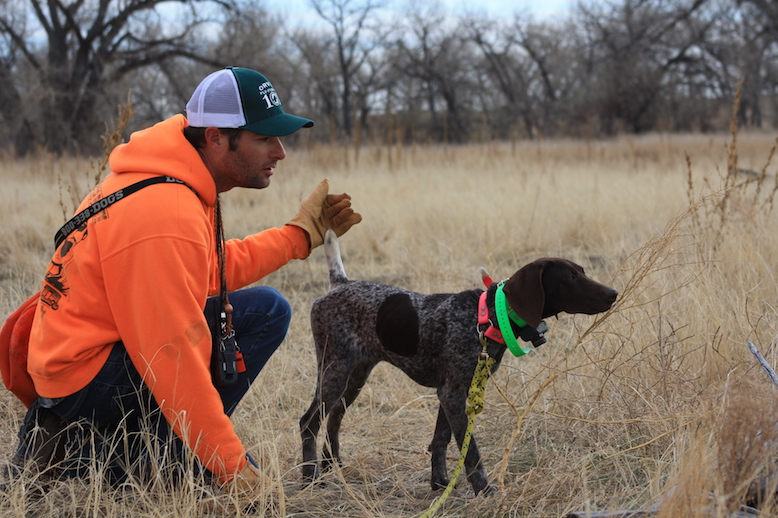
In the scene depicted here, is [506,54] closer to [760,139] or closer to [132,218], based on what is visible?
[760,139]

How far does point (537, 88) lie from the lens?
34.8 metres

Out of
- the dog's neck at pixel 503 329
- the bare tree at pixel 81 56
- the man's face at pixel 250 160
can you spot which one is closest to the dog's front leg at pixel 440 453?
the dog's neck at pixel 503 329

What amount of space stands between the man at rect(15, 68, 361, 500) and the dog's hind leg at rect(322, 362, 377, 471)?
22.3 inches

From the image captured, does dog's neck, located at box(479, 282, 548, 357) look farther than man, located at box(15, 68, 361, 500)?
Yes

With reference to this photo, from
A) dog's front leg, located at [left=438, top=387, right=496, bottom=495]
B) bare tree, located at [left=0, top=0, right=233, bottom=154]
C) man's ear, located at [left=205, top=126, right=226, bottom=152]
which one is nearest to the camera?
man's ear, located at [left=205, top=126, right=226, bottom=152]

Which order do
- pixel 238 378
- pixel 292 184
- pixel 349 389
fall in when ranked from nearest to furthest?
1. pixel 238 378
2. pixel 349 389
3. pixel 292 184

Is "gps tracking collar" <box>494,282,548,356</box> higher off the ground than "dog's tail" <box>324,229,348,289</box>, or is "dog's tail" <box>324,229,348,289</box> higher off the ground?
"dog's tail" <box>324,229,348,289</box>

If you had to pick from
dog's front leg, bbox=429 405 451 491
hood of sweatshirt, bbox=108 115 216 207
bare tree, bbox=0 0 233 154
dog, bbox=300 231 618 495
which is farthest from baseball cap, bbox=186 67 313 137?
bare tree, bbox=0 0 233 154

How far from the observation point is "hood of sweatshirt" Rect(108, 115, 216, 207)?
8.37ft

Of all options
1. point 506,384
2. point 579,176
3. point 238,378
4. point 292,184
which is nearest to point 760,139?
point 579,176

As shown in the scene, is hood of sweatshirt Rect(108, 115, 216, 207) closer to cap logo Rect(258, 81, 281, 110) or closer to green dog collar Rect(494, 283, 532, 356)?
cap logo Rect(258, 81, 281, 110)

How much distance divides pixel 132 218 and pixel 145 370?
52 centimetres

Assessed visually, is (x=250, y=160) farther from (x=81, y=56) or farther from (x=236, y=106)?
(x=81, y=56)

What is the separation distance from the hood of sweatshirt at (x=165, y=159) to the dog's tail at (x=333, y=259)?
2.27 ft
